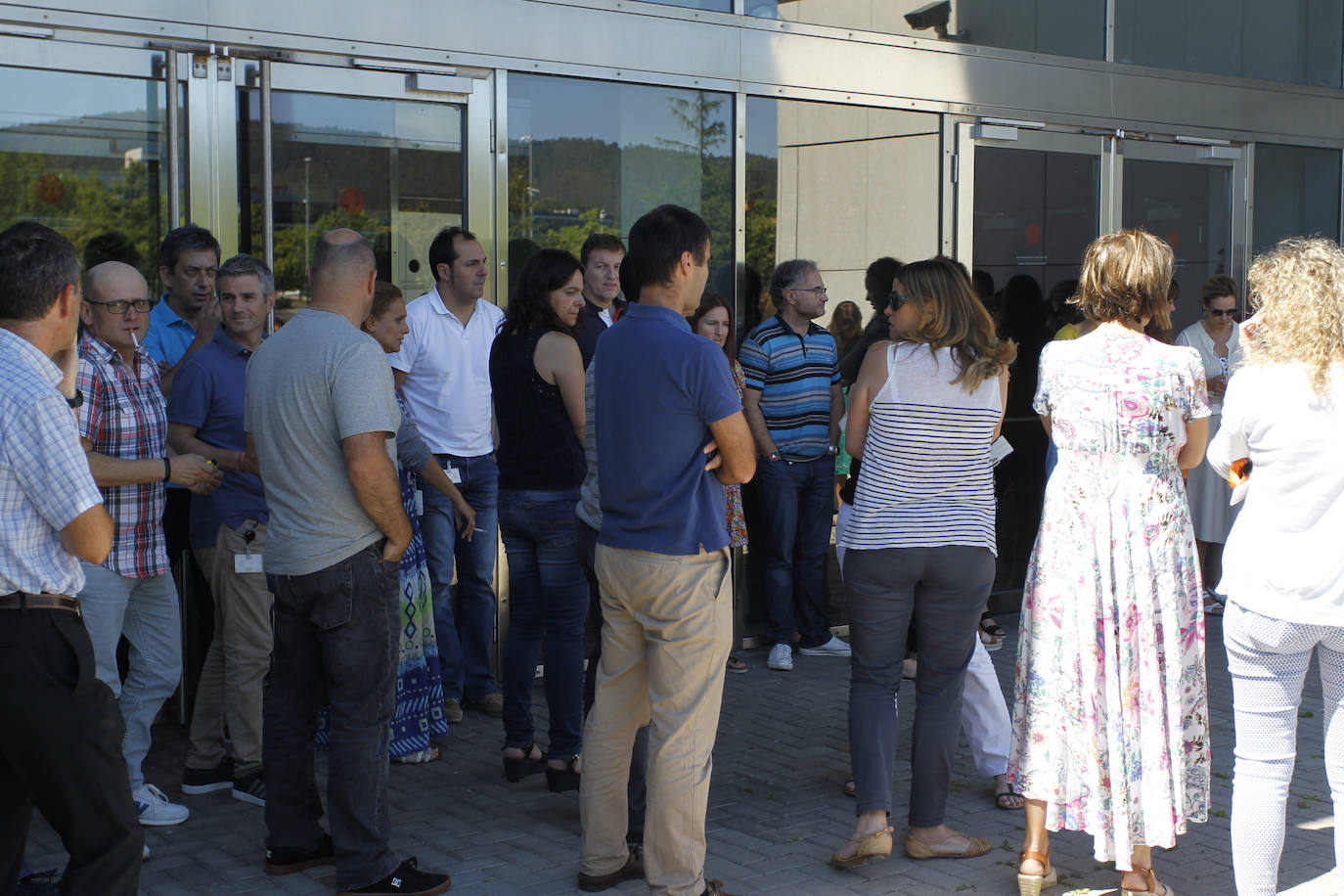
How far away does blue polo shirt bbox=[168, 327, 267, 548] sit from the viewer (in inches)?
198

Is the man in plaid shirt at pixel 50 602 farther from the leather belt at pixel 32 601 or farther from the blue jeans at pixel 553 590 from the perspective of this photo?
the blue jeans at pixel 553 590

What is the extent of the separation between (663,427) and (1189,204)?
21.9 ft

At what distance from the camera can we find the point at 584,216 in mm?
7031

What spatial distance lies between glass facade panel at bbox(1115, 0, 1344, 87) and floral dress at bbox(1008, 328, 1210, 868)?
5.56 meters

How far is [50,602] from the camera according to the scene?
3.20 meters

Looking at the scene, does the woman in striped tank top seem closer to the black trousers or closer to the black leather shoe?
the black leather shoe

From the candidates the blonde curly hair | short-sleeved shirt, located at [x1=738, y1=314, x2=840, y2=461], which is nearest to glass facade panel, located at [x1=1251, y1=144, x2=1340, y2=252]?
short-sleeved shirt, located at [x1=738, y1=314, x2=840, y2=461]

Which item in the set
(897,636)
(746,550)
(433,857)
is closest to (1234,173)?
(746,550)

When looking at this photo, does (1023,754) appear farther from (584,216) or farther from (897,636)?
(584,216)

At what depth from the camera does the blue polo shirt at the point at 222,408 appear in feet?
16.5

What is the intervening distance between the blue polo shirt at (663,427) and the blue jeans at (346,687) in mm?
793

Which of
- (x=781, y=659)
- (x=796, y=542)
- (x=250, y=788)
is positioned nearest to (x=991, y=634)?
Answer: (x=781, y=659)

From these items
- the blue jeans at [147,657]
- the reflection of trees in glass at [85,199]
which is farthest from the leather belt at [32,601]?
the reflection of trees in glass at [85,199]

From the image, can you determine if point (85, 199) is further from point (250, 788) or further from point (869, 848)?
point (869, 848)
